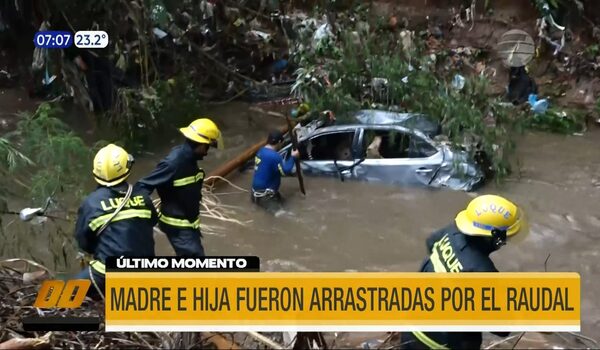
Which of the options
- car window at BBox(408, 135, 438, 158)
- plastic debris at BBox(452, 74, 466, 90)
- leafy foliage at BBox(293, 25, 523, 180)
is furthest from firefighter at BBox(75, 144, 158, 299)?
plastic debris at BBox(452, 74, 466, 90)

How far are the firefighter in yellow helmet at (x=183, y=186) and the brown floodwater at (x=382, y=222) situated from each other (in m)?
0.15

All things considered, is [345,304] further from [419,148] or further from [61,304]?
[419,148]

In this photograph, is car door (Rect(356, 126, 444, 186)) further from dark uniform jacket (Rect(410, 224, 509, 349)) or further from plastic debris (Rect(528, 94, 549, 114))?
dark uniform jacket (Rect(410, 224, 509, 349))

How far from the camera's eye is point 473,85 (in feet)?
24.2

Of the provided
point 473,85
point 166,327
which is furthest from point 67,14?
point 473,85

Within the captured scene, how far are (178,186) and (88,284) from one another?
96cm

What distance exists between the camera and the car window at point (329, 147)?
255 inches

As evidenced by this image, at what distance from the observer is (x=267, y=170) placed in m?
5.88

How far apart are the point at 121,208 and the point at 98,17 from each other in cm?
269

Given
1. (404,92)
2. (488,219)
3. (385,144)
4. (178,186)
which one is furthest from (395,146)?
(488,219)

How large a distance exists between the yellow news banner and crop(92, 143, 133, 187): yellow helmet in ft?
2.18

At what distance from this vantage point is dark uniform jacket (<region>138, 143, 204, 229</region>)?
162 inches

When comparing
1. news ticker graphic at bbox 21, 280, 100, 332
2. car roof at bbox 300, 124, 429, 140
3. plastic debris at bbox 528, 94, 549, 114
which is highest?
news ticker graphic at bbox 21, 280, 100, 332

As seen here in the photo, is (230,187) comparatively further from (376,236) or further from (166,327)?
(166,327)
